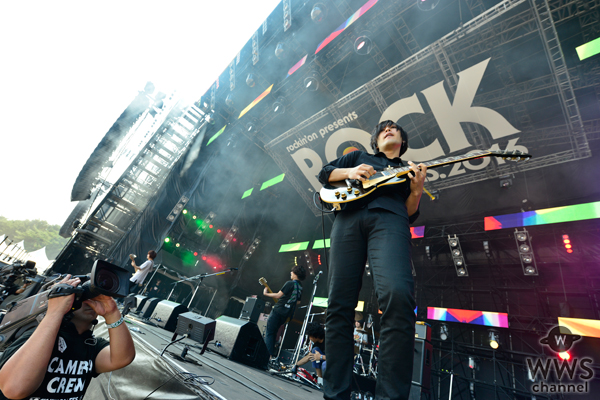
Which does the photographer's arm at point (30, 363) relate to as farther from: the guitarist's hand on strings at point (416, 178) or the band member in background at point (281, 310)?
the band member in background at point (281, 310)

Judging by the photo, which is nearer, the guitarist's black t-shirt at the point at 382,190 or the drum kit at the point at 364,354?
the guitarist's black t-shirt at the point at 382,190

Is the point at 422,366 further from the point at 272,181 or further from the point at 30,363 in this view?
the point at 272,181

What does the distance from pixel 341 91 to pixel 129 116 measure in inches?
481

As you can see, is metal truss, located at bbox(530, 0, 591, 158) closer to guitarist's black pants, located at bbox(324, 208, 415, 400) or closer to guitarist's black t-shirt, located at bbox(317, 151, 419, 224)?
guitarist's black t-shirt, located at bbox(317, 151, 419, 224)

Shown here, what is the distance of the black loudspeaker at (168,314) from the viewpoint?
4.20 meters

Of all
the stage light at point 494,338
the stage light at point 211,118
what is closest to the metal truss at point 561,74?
the stage light at point 494,338

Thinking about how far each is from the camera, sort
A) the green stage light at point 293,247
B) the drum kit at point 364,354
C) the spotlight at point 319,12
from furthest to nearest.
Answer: the green stage light at point 293,247 < the spotlight at point 319,12 < the drum kit at point 364,354

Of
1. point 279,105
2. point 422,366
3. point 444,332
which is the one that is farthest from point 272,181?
point 422,366

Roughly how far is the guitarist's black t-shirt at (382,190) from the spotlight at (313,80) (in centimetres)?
602

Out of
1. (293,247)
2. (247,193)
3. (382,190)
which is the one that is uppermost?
(247,193)

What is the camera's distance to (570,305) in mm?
6586

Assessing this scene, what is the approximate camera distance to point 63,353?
3.80 feet

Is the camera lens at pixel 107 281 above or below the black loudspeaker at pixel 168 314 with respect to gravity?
above

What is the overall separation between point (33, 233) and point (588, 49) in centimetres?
5971
